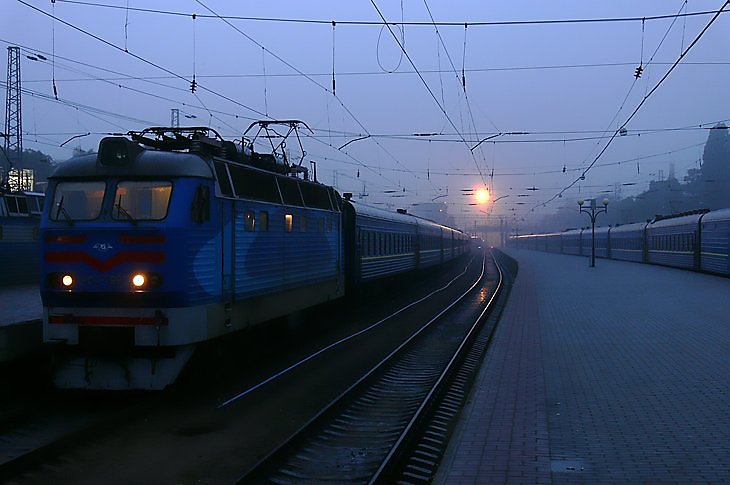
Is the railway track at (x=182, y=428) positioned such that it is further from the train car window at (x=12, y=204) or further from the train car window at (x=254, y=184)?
the train car window at (x=12, y=204)

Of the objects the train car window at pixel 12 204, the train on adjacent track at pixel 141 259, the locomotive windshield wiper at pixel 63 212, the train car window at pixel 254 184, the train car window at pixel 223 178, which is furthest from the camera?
the train car window at pixel 12 204

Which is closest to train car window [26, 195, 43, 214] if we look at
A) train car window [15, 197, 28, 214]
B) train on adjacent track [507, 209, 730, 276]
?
train car window [15, 197, 28, 214]

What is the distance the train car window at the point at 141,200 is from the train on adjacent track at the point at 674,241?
30238 millimetres

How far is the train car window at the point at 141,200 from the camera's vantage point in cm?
940

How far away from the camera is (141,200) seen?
950cm

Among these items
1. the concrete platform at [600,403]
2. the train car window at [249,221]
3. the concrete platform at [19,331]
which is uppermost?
the train car window at [249,221]

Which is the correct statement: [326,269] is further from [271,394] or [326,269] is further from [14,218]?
[14,218]

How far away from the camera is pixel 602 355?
13398 mm

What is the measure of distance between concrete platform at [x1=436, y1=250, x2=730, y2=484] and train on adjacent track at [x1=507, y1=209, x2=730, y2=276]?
15.8m

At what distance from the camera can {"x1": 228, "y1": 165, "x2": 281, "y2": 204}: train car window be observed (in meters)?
10.9

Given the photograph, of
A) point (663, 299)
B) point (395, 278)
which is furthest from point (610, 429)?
point (395, 278)

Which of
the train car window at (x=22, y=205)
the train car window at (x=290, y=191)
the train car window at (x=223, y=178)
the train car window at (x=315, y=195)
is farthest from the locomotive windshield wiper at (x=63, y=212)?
the train car window at (x=22, y=205)

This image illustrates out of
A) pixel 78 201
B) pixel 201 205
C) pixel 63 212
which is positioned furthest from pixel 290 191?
pixel 63 212

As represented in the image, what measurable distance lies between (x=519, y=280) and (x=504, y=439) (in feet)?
98.9
